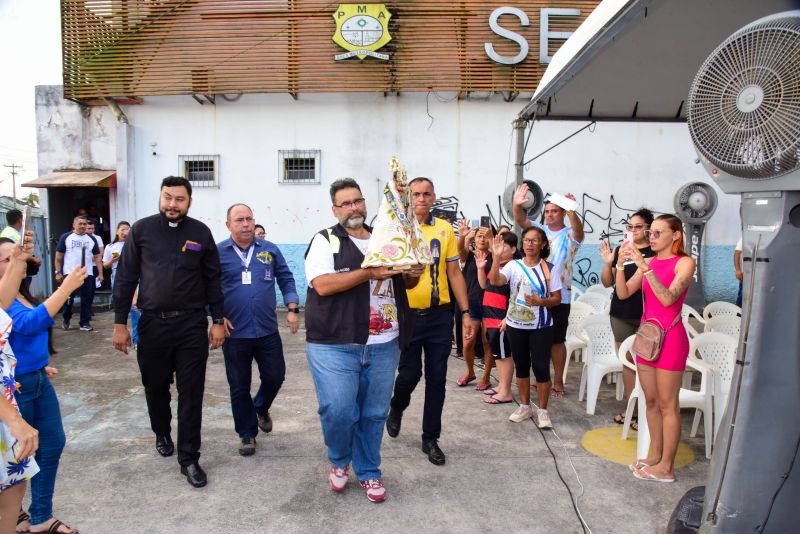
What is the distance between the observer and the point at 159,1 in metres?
10.9

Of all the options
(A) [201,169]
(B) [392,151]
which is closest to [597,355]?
(B) [392,151]

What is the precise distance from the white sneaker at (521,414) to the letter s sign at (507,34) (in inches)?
310

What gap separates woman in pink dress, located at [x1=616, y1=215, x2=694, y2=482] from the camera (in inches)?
136

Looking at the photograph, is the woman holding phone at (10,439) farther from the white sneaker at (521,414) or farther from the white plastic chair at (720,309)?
the white plastic chair at (720,309)

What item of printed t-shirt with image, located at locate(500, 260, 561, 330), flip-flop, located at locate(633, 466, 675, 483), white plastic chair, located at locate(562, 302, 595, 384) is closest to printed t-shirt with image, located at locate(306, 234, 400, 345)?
printed t-shirt with image, located at locate(500, 260, 561, 330)

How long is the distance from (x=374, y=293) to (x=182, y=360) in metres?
1.42

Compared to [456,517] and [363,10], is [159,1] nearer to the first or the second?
[363,10]

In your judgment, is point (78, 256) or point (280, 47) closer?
point (78, 256)

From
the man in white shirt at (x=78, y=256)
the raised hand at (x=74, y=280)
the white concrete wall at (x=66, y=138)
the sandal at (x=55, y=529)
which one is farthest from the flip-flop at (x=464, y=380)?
the white concrete wall at (x=66, y=138)

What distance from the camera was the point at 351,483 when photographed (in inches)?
142

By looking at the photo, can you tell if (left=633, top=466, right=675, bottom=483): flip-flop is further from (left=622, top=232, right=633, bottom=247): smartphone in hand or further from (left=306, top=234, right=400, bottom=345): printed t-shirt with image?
(left=306, top=234, right=400, bottom=345): printed t-shirt with image

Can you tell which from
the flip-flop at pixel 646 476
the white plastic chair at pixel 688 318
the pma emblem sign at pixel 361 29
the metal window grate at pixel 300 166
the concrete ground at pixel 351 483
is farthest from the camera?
the metal window grate at pixel 300 166

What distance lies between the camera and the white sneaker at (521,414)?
184 inches

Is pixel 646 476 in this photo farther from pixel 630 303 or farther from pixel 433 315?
pixel 433 315
